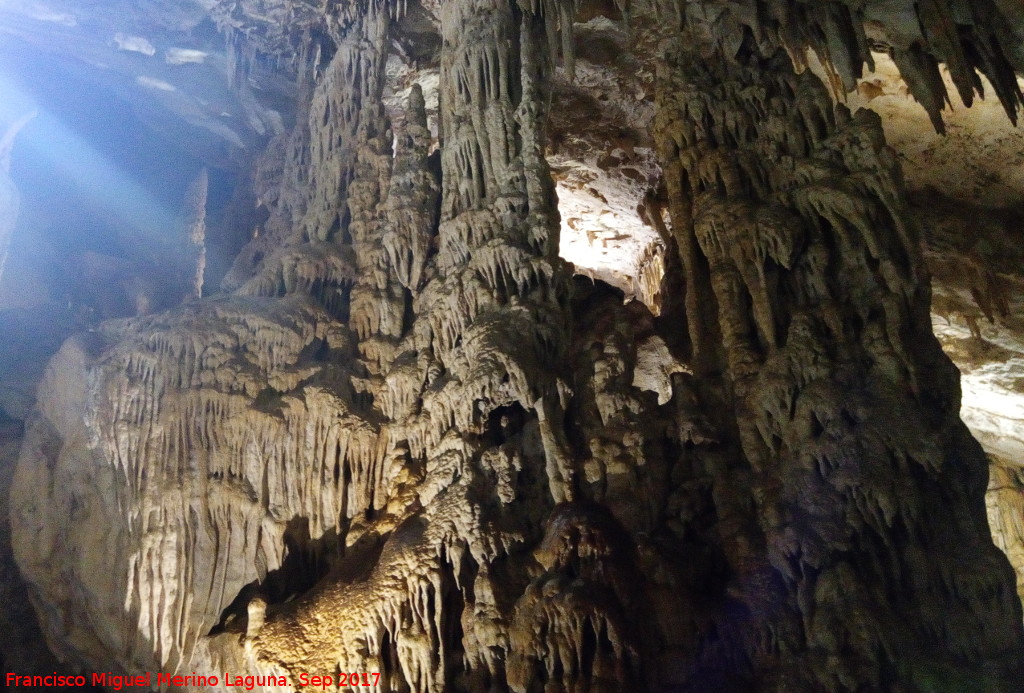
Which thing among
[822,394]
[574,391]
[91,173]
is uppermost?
[91,173]

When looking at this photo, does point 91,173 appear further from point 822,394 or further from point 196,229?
point 822,394

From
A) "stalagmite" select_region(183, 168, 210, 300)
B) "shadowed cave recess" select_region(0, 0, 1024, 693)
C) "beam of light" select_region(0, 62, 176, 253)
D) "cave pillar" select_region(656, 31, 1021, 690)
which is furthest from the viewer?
"beam of light" select_region(0, 62, 176, 253)

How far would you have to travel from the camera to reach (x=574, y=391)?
8.41 meters

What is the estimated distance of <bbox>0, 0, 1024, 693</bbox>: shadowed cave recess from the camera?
6.28 metres

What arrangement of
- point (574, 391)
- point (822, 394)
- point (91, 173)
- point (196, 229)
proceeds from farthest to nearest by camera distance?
point (91, 173), point (196, 229), point (574, 391), point (822, 394)

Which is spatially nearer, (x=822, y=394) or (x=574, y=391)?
(x=822, y=394)

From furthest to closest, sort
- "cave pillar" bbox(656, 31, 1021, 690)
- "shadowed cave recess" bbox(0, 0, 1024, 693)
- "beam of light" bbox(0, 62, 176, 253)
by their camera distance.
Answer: "beam of light" bbox(0, 62, 176, 253)
"shadowed cave recess" bbox(0, 0, 1024, 693)
"cave pillar" bbox(656, 31, 1021, 690)

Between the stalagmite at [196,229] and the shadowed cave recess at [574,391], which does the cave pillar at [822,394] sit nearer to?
the shadowed cave recess at [574,391]

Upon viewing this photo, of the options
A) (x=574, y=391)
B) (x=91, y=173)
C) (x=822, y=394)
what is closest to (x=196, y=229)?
(x=91, y=173)

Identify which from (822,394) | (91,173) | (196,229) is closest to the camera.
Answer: (822,394)

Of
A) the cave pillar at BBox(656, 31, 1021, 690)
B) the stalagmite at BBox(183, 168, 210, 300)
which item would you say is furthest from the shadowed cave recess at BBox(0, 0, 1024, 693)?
the stalagmite at BBox(183, 168, 210, 300)

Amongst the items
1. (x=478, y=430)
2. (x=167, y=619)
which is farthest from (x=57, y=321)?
(x=478, y=430)

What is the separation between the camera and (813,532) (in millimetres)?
6234

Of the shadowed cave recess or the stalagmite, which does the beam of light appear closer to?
the stalagmite
